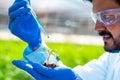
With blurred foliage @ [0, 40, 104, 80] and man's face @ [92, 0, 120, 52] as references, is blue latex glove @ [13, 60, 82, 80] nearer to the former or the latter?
man's face @ [92, 0, 120, 52]

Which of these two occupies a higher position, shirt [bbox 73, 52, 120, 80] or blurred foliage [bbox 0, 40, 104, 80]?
shirt [bbox 73, 52, 120, 80]

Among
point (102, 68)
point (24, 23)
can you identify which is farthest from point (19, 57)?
point (24, 23)

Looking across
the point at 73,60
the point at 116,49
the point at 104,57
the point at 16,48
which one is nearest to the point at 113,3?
the point at 116,49

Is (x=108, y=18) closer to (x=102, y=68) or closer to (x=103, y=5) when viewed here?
(x=103, y=5)

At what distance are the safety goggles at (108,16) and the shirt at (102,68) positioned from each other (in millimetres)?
437

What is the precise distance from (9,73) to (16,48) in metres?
1.89

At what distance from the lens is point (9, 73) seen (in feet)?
21.2

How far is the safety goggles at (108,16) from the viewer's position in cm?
436

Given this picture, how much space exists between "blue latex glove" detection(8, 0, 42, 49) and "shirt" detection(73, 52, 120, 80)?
51 cm

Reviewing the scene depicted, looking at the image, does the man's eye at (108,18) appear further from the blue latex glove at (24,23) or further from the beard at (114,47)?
the blue latex glove at (24,23)

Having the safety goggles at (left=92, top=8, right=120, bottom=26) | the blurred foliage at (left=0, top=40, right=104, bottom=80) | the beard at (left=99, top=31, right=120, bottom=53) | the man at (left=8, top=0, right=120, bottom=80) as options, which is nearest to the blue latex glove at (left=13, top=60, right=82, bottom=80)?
the man at (left=8, top=0, right=120, bottom=80)

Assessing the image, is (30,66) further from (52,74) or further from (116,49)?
(116,49)

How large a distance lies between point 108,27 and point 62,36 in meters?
9.44

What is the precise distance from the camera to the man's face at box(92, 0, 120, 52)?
14.3 ft
